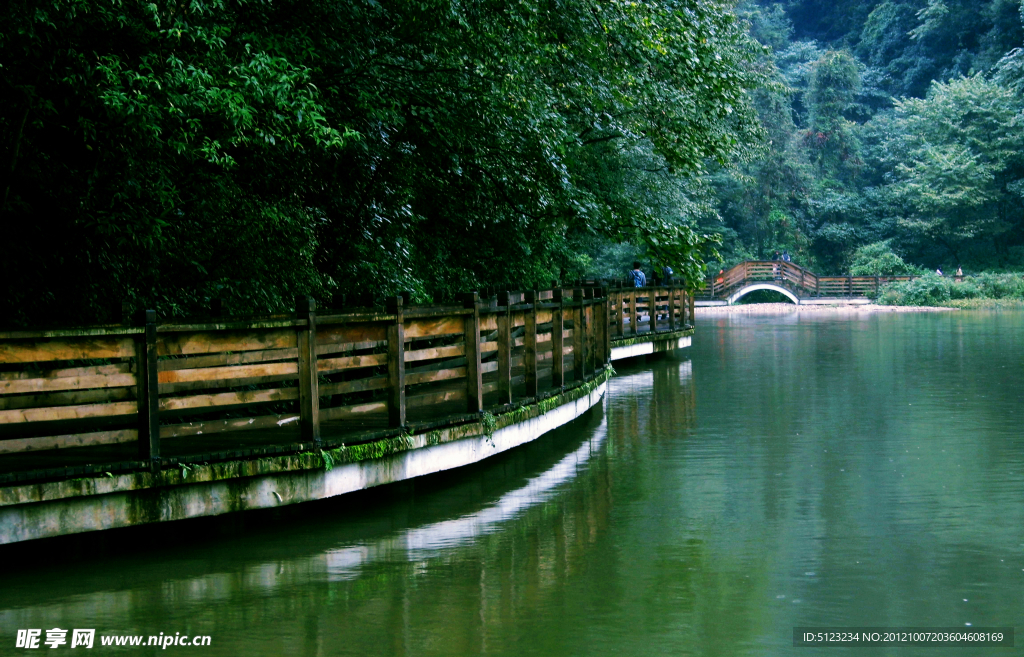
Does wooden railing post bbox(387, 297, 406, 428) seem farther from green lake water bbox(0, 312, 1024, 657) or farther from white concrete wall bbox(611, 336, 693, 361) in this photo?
white concrete wall bbox(611, 336, 693, 361)

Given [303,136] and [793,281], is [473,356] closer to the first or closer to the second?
[303,136]

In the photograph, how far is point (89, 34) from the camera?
31.6 ft

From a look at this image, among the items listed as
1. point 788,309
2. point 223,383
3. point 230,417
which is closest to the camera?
point 223,383

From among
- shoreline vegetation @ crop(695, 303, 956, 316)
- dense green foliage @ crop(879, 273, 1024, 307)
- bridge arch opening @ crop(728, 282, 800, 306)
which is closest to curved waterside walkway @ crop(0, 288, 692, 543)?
shoreline vegetation @ crop(695, 303, 956, 316)

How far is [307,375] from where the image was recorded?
934 centimetres

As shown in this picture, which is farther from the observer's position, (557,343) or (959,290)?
(959,290)

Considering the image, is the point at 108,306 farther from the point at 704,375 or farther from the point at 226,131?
the point at 704,375

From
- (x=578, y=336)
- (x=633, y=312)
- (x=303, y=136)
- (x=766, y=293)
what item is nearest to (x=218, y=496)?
→ (x=303, y=136)

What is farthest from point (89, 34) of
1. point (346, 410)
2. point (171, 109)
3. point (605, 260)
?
point (605, 260)

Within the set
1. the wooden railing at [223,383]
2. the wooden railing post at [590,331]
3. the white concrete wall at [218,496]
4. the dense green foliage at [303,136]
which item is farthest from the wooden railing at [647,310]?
the white concrete wall at [218,496]

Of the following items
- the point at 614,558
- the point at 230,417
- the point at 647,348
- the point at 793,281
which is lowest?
the point at 614,558

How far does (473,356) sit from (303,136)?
2837 millimetres

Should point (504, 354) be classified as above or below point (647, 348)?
above

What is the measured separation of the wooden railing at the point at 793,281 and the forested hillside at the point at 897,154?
73.1 inches
